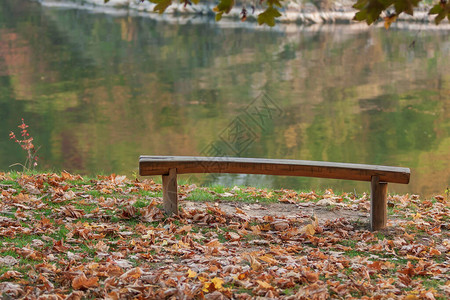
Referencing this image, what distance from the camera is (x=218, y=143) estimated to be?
12664mm

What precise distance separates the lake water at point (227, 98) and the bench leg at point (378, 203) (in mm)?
4920

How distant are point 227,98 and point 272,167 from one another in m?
12.6

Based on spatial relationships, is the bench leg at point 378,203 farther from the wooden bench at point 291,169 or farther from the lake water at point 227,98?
the lake water at point 227,98

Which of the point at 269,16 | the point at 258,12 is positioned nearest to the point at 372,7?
the point at 269,16

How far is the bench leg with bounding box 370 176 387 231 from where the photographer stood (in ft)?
14.7

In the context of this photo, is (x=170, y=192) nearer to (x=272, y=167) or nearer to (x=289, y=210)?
→ (x=272, y=167)

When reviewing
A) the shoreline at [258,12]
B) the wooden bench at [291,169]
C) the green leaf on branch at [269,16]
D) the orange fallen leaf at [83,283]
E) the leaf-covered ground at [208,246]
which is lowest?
the leaf-covered ground at [208,246]

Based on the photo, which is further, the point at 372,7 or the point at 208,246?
the point at 208,246

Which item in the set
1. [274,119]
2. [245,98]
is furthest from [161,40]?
[274,119]

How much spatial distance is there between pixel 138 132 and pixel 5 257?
981 cm

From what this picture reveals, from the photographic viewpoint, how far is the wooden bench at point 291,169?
4488mm

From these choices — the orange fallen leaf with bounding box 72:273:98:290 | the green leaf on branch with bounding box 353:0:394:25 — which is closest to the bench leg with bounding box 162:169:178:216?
the orange fallen leaf with bounding box 72:273:98:290

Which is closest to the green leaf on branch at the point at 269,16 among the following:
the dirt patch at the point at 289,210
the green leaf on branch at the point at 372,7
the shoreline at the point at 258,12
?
the green leaf on branch at the point at 372,7

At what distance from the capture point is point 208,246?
405 centimetres
